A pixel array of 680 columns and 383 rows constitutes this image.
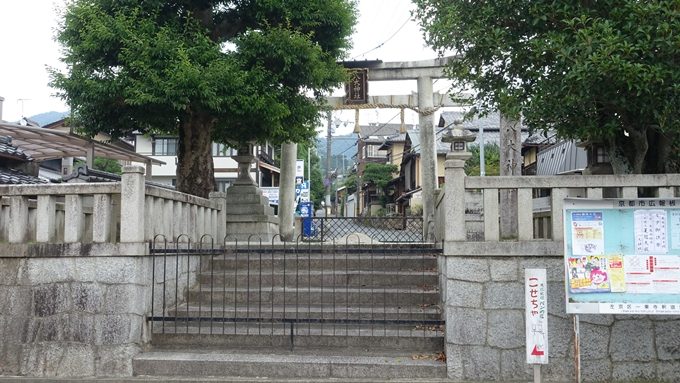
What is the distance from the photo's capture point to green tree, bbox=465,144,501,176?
3157 centimetres

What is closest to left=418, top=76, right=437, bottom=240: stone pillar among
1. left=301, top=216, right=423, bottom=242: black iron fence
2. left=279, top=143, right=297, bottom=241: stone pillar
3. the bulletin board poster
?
left=301, top=216, right=423, bottom=242: black iron fence

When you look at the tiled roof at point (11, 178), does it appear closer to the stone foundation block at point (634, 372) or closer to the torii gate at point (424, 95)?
the torii gate at point (424, 95)

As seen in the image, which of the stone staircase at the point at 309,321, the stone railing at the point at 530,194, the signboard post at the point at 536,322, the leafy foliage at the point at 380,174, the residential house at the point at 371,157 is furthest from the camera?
the residential house at the point at 371,157

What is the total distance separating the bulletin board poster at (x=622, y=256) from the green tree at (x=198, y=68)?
5.68m

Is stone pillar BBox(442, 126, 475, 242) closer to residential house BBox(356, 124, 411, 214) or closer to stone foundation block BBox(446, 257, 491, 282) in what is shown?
stone foundation block BBox(446, 257, 491, 282)

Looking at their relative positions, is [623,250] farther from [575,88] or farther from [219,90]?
[219,90]

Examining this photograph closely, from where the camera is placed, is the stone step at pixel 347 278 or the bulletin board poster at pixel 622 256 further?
the stone step at pixel 347 278

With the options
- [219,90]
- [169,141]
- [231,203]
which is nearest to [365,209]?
[169,141]

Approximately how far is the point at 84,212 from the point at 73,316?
4.65 ft

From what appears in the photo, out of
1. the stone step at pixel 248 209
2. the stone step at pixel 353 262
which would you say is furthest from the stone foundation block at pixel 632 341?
the stone step at pixel 248 209

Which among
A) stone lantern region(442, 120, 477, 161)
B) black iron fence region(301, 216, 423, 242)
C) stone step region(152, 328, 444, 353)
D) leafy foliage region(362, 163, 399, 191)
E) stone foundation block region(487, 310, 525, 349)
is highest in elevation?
leafy foliage region(362, 163, 399, 191)

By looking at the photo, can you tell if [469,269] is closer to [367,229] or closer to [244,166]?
[244,166]

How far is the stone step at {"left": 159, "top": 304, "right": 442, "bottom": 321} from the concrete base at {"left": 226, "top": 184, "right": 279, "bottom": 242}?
468 centimetres

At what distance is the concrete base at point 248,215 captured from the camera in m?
12.6
